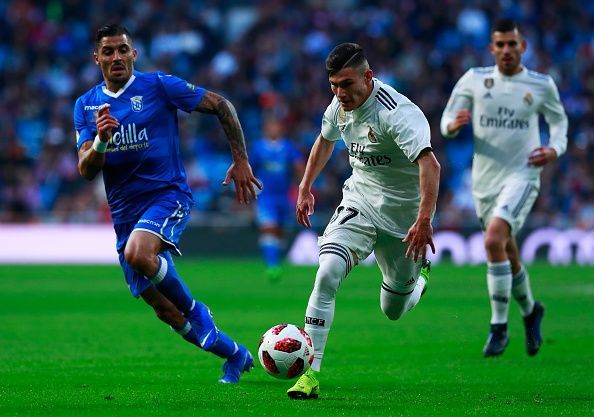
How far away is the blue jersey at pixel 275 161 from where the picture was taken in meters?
19.3

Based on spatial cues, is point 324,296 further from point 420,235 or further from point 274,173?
point 274,173

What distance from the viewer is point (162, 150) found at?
7.74 meters

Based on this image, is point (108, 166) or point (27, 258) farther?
point (27, 258)

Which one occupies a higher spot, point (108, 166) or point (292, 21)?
point (292, 21)

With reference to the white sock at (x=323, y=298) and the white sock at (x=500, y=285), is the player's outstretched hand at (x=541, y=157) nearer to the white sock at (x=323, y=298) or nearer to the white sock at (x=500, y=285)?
the white sock at (x=500, y=285)

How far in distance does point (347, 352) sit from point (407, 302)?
153 centimetres

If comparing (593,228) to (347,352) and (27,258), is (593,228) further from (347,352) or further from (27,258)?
(347,352)

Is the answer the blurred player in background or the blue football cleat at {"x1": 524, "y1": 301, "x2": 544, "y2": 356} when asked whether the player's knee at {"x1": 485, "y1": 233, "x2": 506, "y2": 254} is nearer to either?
the blue football cleat at {"x1": 524, "y1": 301, "x2": 544, "y2": 356}

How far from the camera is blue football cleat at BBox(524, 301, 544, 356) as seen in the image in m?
9.22

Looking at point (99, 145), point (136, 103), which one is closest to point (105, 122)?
point (99, 145)

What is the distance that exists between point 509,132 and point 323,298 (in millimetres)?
3634

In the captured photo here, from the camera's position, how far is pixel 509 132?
9.89 metres

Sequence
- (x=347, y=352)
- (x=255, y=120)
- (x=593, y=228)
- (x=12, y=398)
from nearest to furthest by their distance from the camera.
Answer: (x=12, y=398) < (x=347, y=352) < (x=593, y=228) < (x=255, y=120)

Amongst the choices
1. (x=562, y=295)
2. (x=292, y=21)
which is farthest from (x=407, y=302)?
(x=292, y=21)
